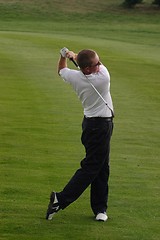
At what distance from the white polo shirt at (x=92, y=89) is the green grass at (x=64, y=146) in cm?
131

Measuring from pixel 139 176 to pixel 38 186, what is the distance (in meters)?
1.61

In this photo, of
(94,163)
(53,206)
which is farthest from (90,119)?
(53,206)

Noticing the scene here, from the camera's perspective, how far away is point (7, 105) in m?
17.2

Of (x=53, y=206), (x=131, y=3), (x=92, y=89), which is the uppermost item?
(x=92, y=89)

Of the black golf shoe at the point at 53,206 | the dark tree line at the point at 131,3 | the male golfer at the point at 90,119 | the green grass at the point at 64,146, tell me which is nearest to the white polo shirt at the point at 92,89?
the male golfer at the point at 90,119

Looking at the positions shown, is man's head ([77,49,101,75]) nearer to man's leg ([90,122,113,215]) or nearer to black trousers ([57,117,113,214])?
black trousers ([57,117,113,214])

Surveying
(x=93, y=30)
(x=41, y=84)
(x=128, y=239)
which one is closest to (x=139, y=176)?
Answer: (x=128, y=239)

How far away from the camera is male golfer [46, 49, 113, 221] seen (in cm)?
825

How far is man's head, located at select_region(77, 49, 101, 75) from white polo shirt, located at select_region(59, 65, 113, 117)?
0.30 ft

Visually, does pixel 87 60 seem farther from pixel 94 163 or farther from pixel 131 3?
pixel 131 3

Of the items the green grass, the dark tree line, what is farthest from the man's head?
the dark tree line

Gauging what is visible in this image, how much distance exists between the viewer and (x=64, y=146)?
12.9 meters

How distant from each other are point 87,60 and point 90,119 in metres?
0.68

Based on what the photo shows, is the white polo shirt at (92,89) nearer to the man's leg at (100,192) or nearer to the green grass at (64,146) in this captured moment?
the man's leg at (100,192)
